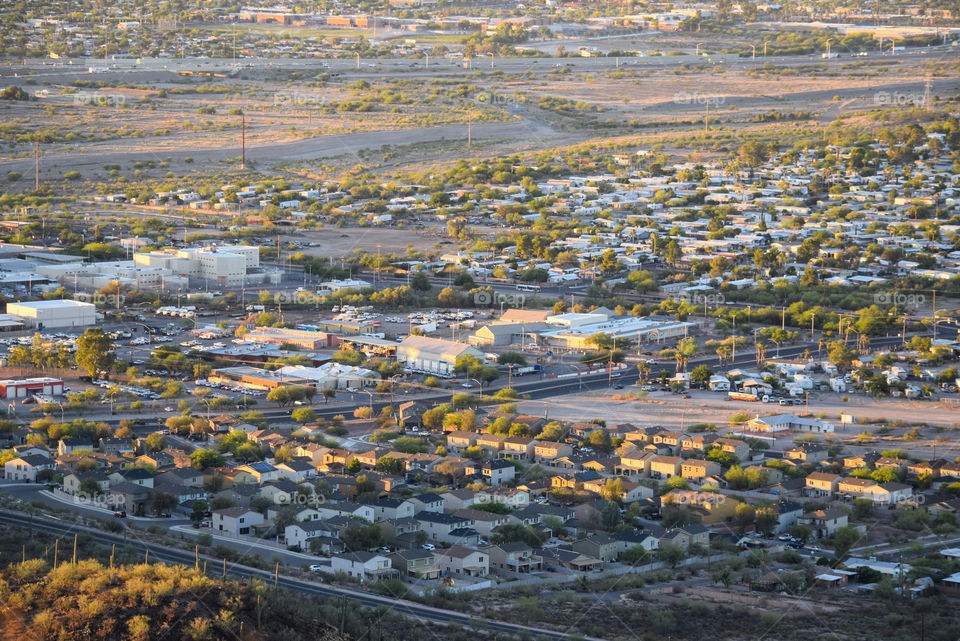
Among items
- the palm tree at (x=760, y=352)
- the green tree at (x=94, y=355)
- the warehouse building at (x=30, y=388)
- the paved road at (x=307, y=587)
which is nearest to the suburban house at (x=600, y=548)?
the paved road at (x=307, y=587)

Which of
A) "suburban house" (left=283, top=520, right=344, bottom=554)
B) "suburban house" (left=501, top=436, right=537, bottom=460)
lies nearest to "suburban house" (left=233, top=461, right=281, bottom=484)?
"suburban house" (left=283, top=520, right=344, bottom=554)

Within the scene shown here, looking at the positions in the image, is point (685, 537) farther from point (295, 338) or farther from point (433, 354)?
point (295, 338)

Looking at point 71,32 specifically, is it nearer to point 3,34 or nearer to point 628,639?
point 3,34

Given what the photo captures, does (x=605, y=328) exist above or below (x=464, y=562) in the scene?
below

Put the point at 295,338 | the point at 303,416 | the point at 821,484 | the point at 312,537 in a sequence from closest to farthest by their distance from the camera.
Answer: the point at 312,537
the point at 821,484
the point at 303,416
the point at 295,338

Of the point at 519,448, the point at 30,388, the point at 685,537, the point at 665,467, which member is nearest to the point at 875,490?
the point at 665,467

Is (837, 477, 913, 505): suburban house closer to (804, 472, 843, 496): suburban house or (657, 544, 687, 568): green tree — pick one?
(804, 472, 843, 496): suburban house

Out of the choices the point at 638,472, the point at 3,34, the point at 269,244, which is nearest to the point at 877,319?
the point at 638,472
